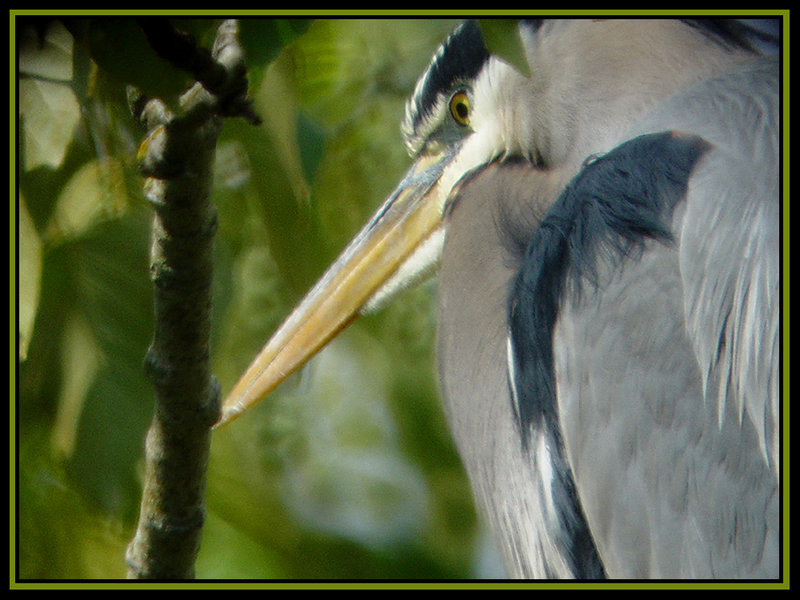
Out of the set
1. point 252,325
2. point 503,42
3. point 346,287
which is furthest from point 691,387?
point 252,325

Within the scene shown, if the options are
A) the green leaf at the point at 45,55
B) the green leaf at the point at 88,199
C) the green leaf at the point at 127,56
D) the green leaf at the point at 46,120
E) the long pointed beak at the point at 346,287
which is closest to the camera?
the green leaf at the point at 127,56

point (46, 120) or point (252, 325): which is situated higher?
point (46, 120)

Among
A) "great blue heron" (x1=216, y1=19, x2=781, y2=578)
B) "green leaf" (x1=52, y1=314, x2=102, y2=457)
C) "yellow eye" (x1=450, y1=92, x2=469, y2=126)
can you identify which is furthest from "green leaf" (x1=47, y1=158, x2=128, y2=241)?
"yellow eye" (x1=450, y1=92, x2=469, y2=126)

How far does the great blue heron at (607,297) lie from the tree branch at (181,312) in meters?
0.40

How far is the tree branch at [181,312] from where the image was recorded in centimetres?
80

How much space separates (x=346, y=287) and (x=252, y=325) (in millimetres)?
450

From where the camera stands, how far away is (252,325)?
197 centimetres

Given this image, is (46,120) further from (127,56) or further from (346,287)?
(346,287)

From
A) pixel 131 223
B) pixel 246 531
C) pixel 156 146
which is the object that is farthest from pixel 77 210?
pixel 246 531

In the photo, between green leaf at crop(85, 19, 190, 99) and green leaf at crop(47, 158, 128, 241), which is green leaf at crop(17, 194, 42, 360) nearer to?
green leaf at crop(47, 158, 128, 241)

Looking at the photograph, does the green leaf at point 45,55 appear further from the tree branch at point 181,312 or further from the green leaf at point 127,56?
the green leaf at point 127,56

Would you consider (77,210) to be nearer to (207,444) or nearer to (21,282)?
(21,282)

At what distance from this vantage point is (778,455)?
981mm

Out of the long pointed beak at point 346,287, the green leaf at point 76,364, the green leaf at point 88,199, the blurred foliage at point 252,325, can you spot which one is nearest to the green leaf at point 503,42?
the blurred foliage at point 252,325
